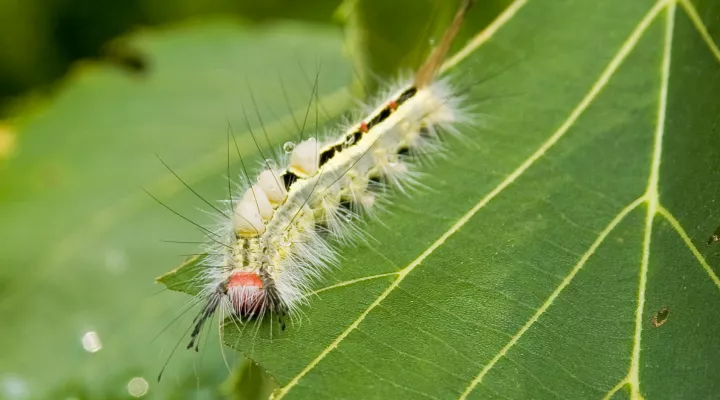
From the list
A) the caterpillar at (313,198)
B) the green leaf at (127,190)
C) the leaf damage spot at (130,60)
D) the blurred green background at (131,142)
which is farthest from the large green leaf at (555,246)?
the leaf damage spot at (130,60)

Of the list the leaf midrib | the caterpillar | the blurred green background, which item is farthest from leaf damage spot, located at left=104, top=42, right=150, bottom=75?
the leaf midrib

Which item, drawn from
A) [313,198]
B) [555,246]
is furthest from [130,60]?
[555,246]

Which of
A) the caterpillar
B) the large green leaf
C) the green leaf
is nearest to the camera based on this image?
the large green leaf

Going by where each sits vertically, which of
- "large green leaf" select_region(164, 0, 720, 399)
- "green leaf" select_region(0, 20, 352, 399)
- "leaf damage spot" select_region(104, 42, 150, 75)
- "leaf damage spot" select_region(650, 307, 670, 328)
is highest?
"leaf damage spot" select_region(104, 42, 150, 75)

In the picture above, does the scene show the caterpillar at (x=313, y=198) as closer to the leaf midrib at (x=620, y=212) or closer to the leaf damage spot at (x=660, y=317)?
the leaf midrib at (x=620, y=212)

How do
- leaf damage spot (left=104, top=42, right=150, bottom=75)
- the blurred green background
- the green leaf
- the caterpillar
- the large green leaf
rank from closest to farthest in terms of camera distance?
1. the large green leaf
2. the caterpillar
3. the blurred green background
4. the green leaf
5. leaf damage spot (left=104, top=42, right=150, bottom=75)

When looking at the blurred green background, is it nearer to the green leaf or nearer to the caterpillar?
the green leaf

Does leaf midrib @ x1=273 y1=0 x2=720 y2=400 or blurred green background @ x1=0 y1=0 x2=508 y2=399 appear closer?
leaf midrib @ x1=273 y1=0 x2=720 y2=400

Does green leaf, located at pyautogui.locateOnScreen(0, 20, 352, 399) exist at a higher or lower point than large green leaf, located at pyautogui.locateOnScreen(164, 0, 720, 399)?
higher
